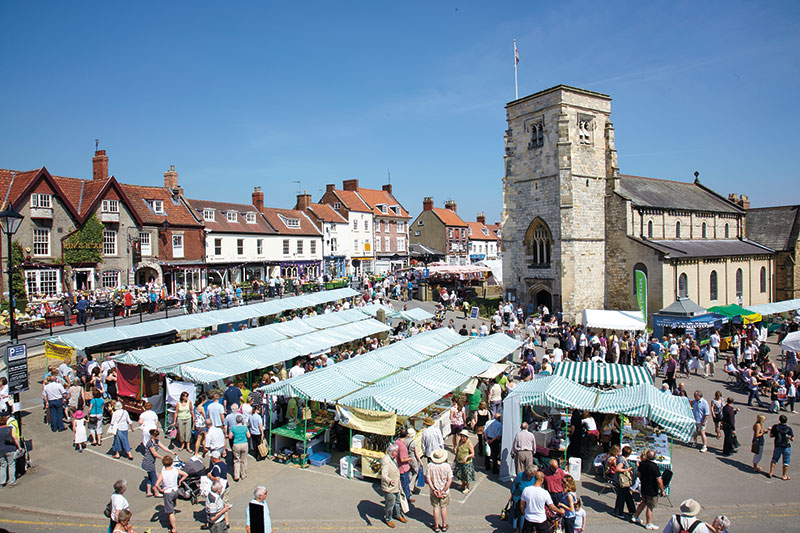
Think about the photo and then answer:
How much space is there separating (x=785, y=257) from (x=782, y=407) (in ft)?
107

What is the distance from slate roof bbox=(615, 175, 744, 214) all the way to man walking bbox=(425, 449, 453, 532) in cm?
2968

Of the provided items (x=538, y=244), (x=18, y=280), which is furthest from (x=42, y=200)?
(x=538, y=244)

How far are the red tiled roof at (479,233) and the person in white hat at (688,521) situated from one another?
217 ft

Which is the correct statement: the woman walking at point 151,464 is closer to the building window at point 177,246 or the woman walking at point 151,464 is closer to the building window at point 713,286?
the building window at point 177,246

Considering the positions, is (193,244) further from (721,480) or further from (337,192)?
(721,480)

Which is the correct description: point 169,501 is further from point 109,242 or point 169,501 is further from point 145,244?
point 145,244

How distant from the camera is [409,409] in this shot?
438 inches

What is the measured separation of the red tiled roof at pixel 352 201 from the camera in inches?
2164

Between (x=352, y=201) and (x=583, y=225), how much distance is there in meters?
28.7

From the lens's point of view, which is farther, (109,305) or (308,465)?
(109,305)

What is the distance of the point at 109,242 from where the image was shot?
32.4m

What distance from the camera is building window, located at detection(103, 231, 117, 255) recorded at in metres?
32.1

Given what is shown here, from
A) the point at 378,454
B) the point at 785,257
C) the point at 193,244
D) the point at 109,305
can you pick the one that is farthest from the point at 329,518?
the point at 785,257

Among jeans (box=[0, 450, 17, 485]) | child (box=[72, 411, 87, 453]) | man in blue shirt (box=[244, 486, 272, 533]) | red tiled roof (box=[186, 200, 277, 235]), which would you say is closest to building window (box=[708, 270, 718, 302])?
red tiled roof (box=[186, 200, 277, 235])
